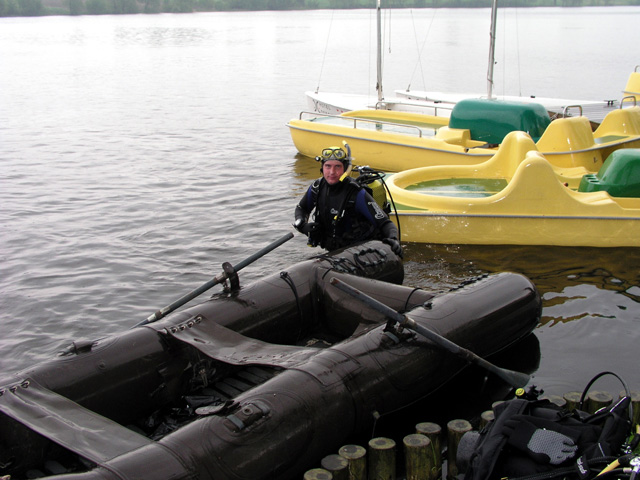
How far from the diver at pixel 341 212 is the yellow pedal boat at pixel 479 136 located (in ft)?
18.2

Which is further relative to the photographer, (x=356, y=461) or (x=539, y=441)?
(x=356, y=461)

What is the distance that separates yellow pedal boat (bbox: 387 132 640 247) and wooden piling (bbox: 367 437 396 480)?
471cm

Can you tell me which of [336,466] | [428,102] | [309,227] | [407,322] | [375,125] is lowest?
[336,466]

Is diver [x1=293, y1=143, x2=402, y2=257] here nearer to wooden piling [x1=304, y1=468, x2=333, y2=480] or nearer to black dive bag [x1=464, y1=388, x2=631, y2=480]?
wooden piling [x1=304, y1=468, x2=333, y2=480]

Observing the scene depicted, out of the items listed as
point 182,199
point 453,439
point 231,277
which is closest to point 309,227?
point 231,277

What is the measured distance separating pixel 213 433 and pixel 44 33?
60296 mm

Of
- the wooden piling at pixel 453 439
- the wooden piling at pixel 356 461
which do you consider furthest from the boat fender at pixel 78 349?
the wooden piling at pixel 453 439

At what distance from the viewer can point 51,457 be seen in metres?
4.47

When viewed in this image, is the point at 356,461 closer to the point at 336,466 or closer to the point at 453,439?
the point at 336,466

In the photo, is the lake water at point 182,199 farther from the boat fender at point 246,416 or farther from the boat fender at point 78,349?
the boat fender at point 246,416

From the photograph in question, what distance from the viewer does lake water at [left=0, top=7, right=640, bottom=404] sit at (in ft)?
25.5

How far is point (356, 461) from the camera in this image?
14.0ft

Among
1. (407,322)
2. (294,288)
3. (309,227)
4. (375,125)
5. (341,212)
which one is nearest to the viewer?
(407,322)

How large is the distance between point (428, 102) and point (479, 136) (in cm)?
596
